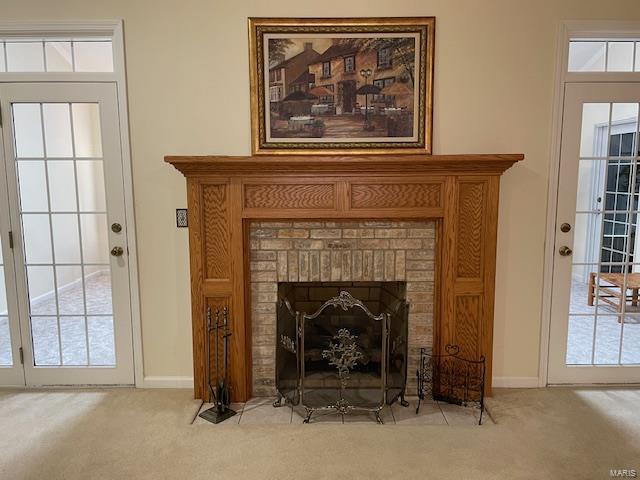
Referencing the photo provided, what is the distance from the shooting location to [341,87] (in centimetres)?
263

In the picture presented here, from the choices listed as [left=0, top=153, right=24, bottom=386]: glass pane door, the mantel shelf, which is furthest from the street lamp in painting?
[left=0, top=153, right=24, bottom=386]: glass pane door

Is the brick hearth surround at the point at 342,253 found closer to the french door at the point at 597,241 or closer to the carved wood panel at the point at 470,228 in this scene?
the carved wood panel at the point at 470,228

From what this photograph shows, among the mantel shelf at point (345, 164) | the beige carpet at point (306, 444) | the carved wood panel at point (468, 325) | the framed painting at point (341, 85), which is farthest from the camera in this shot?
the carved wood panel at point (468, 325)

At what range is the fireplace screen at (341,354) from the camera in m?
2.55

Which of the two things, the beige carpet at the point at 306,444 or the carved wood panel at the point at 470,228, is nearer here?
the beige carpet at the point at 306,444

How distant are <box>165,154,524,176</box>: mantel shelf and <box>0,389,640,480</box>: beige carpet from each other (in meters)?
1.45

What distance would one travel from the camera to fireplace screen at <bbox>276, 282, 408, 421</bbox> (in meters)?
2.55

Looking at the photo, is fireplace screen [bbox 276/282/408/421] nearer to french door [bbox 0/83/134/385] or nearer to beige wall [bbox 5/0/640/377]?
beige wall [bbox 5/0/640/377]

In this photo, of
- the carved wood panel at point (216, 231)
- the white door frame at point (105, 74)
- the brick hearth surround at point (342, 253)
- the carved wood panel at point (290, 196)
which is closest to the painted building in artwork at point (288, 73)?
the carved wood panel at point (290, 196)

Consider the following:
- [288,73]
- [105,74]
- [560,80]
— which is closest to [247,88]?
[288,73]

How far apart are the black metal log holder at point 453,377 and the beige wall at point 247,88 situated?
487 millimetres

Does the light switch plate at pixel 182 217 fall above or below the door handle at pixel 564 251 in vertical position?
above

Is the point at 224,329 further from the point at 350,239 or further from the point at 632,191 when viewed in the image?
the point at 632,191

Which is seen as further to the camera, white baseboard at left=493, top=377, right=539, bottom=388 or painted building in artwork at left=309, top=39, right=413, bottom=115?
white baseboard at left=493, top=377, right=539, bottom=388
